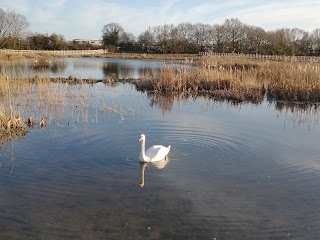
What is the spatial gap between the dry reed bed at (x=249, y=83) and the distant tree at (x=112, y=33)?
67.4 meters

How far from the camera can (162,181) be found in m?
6.74

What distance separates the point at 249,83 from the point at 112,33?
71693 millimetres

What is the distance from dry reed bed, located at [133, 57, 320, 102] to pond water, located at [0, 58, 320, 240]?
5.35 metres

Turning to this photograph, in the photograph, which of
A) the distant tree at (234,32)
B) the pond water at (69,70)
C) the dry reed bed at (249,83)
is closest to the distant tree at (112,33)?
the distant tree at (234,32)

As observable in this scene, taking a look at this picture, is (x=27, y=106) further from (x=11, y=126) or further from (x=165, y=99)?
(x=165, y=99)

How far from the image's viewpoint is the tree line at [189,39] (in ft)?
200

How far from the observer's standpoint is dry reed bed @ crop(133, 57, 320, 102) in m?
17.2

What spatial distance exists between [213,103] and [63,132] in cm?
791

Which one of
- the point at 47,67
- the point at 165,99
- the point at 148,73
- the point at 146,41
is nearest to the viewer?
the point at 165,99


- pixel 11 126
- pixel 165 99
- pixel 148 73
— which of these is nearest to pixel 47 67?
pixel 148 73

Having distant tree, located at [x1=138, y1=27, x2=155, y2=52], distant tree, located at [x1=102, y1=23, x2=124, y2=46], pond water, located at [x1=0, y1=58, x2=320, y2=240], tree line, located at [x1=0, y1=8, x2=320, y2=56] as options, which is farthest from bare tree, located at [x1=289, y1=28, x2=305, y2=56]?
pond water, located at [x1=0, y1=58, x2=320, y2=240]

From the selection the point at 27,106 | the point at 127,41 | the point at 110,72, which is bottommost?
the point at 27,106

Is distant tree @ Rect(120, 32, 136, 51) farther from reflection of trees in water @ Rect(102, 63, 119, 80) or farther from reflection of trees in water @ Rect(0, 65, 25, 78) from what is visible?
reflection of trees in water @ Rect(0, 65, 25, 78)

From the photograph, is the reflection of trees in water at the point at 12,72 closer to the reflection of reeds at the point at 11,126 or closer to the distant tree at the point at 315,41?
the reflection of reeds at the point at 11,126
